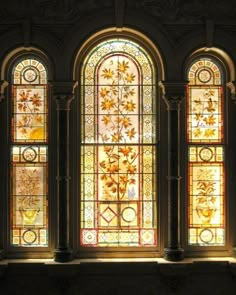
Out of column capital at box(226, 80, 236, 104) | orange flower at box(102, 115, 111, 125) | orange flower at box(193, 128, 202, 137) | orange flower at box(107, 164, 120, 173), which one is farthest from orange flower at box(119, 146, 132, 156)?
column capital at box(226, 80, 236, 104)

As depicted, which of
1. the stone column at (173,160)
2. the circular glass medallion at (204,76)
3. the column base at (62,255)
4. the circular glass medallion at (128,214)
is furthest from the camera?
the circular glass medallion at (204,76)

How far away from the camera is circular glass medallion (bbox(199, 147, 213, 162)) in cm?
593

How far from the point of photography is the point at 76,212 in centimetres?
584

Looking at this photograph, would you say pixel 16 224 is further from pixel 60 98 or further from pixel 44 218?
pixel 60 98

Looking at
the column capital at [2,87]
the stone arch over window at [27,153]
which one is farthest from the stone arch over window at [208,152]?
the column capital at [2,87]

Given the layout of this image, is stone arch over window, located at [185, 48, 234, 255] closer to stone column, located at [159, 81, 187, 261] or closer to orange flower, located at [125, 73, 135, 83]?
stone column, located at [159, 81, 187, 261]

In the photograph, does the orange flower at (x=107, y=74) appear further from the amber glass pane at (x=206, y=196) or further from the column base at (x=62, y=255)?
the column base at (x=62, y=255)

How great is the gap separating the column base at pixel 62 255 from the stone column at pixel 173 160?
3.56 ft

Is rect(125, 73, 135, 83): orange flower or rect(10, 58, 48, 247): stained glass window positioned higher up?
rect(125, 73, 135, 83): orange flower

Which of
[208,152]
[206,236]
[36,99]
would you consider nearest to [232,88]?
[208,152]

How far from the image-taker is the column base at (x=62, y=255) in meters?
5.65

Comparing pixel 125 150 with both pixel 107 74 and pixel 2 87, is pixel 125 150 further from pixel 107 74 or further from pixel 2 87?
pixel 2 87

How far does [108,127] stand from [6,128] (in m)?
1.16

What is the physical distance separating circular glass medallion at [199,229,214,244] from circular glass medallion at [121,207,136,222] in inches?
32.1
